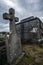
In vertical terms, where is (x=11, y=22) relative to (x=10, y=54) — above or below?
above

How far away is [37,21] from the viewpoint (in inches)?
719

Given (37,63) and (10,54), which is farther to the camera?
(37,63)

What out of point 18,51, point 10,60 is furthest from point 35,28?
point 10,60

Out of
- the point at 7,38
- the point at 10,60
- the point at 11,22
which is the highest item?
the point at 11,22

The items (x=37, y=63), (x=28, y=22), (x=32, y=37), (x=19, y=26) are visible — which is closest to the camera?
(x=37, y=63)

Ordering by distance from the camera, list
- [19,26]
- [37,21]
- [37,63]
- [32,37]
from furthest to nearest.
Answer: [19,26], [37,21], [32,37], [37,63]

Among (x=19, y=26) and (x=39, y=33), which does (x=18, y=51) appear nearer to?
(x=39, y=33)

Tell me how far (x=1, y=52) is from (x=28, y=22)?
15516 mm

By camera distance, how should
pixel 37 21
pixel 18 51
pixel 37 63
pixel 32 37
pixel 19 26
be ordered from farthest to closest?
pixel 19 26 → pixel 37 21 → pixel 32 37 → pixel 18 51 → pixel 37 63

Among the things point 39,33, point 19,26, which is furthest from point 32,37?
point 19,26

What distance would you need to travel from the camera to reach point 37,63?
5172 millimetres

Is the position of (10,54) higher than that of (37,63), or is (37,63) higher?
(10,54)

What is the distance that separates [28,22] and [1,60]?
15.6 meters

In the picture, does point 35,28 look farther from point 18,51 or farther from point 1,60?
point 1,60
